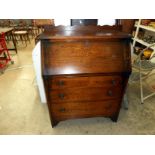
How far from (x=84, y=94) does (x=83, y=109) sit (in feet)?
0.76

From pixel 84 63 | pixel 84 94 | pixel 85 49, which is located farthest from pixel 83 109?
pixel 85 49

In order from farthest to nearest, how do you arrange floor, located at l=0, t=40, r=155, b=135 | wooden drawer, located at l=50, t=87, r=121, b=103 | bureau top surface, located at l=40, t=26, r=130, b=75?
1. floor, located at l=0, t=40, r=155, b=135
2. wooden drawer, located at l=50, t=87, r=121, b=103
3. bureau top surface, located at l=40, t=26, r=130, b=75

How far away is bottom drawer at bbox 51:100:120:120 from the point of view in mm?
1510

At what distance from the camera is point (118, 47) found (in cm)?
131

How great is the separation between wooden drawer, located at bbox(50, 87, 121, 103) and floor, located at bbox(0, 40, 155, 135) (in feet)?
1.58

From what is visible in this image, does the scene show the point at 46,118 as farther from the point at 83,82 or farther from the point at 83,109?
the point at 83,82

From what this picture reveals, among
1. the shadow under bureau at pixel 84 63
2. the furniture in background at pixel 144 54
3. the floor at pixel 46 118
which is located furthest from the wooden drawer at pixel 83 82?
the furniture in background at pixel 144 54

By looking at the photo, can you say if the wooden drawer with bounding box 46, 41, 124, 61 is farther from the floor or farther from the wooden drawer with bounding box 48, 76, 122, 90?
the floor

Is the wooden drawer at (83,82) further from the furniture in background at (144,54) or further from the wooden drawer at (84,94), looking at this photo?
the furniture in background at (144,54)

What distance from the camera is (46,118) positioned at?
1854 mm

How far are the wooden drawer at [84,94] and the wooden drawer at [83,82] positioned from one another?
0.05m

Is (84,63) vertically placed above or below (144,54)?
above

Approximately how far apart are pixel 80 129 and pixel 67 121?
0.22 metres

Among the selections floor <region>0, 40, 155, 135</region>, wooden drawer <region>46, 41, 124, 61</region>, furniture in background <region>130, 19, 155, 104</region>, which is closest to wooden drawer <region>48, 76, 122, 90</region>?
wooden drawer <region>46, 41, 124, 61</region>
